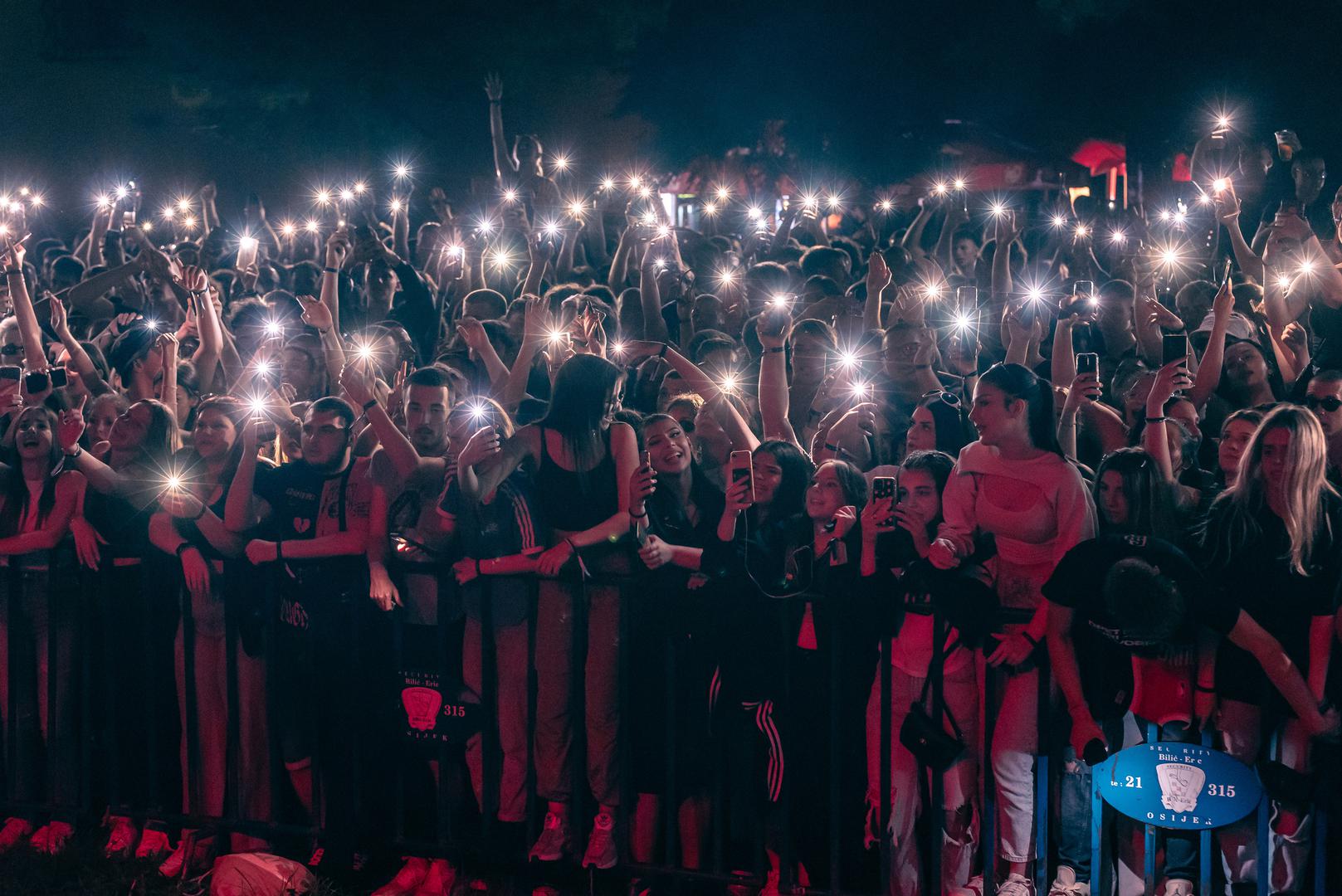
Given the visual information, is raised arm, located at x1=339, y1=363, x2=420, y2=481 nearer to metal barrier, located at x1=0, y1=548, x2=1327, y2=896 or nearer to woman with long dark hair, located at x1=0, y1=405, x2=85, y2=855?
metal barrier, located at x1=0, y1=548, x2=1327, y2=896

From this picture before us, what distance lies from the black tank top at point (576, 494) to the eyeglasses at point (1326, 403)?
2934 millimetres

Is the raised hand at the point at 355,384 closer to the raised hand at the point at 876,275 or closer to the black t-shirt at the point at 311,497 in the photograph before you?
the black t-shirt at the point at 311,497

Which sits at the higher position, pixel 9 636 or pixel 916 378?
pixel 916 378

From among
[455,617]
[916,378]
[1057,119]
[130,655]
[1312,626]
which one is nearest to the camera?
[1312,626]

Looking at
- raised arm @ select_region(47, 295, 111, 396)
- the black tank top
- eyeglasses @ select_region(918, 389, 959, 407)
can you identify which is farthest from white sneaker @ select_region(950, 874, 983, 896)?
raised arm @ select_region(47, 295, 111, 396)

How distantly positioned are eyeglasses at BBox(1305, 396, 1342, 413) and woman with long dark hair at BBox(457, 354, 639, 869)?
9.36 ft

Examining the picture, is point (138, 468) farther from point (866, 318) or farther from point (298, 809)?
point (866, 318)

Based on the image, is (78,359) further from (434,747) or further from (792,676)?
(792,676)

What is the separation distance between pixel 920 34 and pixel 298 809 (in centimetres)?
2335

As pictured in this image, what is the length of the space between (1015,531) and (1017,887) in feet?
3.86

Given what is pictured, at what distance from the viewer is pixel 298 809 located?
4.62 meters

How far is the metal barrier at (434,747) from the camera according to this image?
393cm

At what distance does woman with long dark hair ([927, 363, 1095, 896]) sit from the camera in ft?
12.7

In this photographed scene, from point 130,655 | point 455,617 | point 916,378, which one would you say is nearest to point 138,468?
point 130,655
